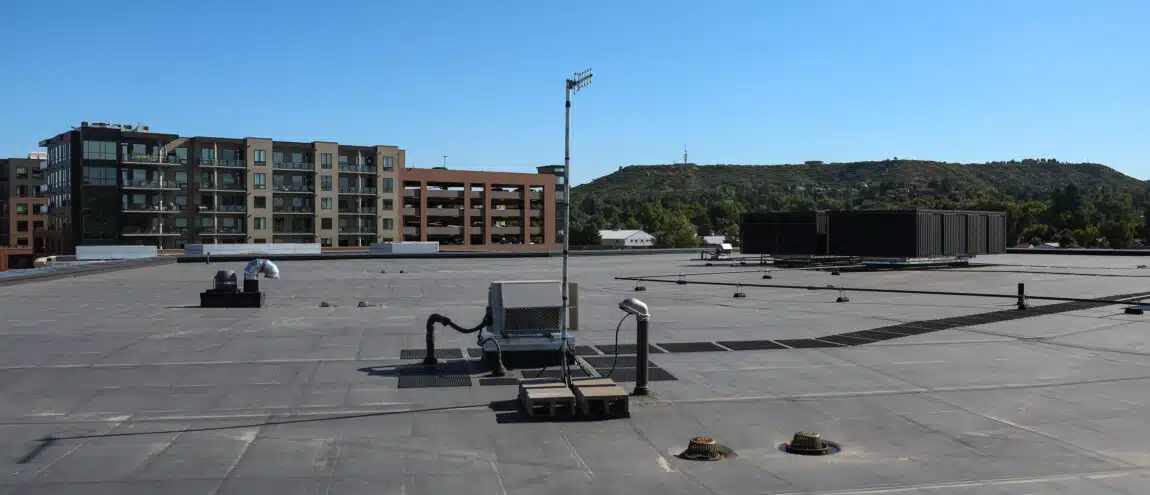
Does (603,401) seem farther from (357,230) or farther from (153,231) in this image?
(357,230)

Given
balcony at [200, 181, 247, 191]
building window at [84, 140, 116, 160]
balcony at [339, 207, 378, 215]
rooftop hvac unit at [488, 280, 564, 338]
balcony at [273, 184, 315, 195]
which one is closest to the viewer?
rooftop hvac unit at [488, 280, 564, 338]

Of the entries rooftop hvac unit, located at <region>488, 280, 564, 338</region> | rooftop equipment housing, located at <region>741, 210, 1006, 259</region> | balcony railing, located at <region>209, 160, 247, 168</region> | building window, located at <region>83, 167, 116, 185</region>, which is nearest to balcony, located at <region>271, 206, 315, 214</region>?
→ balcony railing, located at <region>209, 160, 247, 168</region>

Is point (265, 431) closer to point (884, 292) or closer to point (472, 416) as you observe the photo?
point (472, 416)

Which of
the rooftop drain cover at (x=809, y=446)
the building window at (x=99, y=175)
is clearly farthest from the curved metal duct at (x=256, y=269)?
the building window at (x=99, y=175)

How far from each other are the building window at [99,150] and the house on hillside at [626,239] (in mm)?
96076

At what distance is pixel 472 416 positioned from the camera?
14.7 metres

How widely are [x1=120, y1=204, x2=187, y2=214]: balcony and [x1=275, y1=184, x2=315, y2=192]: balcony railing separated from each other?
13051mm

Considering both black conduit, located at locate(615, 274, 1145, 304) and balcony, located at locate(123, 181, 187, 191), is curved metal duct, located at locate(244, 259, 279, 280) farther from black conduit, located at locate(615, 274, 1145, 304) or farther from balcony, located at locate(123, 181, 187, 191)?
balcony, located at locate(123, 181, 187, 191)

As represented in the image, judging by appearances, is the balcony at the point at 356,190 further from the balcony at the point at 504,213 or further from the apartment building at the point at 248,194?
the balcony at the point at 504,213

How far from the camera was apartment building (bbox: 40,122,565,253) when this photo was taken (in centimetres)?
11900

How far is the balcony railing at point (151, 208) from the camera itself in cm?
11931

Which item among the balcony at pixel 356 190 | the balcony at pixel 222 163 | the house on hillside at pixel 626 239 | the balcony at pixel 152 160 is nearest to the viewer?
the balcony at pixel 152 160

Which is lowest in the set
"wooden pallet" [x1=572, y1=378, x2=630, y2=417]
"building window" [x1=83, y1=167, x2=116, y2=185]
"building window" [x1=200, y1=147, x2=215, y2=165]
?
"wooden pallet" [x1=572, y1=378, x2=630, y2=417]

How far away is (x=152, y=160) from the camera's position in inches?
4742
